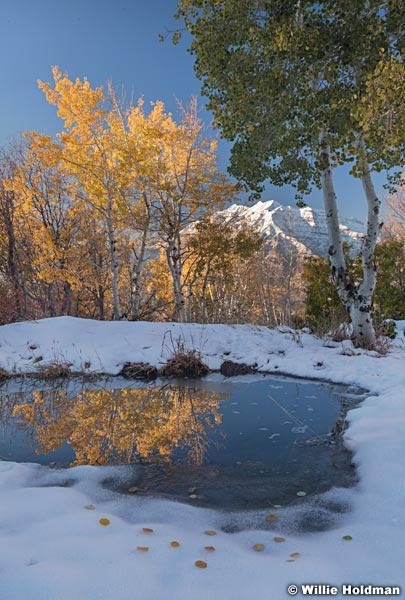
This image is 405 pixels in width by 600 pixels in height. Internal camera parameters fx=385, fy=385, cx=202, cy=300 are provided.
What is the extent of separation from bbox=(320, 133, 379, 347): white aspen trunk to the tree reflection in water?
13.1 ft

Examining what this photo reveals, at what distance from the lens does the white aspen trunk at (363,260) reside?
801 centimetres

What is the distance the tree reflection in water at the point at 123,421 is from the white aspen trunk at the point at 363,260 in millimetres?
3983

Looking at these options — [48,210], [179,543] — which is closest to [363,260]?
[179,543]

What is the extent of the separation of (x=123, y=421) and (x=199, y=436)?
103 cm

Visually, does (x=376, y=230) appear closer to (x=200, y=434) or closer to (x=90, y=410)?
(x=200, y=434)

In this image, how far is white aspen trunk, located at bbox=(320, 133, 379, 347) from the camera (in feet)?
26.3

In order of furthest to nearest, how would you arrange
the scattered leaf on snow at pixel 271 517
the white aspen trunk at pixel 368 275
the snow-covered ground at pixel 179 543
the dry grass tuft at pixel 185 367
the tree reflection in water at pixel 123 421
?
the white aspen trunk at pixel 368 275 < the dry grass tuft at pixel 185 367 < the tree reflection in water at pixel 123 421 < the scattered leaf on snow at pixel 271 517 < the snow-covered ground at pixel 179 543

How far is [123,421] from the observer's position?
4.58 m

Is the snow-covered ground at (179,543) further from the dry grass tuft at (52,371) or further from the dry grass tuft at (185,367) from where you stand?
the dry grass tuft at (52,371)

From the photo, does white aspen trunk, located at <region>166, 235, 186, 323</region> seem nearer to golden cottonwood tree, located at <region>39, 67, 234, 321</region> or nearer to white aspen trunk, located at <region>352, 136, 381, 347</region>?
golden cottonwood tree, located at <region>39, 67, 234, 321</region>

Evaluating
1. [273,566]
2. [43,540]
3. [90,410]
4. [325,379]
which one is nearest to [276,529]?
[273,566]

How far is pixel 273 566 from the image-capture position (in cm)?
185

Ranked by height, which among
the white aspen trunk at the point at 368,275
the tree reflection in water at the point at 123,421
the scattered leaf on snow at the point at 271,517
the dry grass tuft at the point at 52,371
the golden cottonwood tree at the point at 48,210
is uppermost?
the golden cottonwood tree at the point at 48,210

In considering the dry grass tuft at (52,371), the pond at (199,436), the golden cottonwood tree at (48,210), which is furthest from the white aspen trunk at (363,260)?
the golden cottonwood tree at (48,210)
